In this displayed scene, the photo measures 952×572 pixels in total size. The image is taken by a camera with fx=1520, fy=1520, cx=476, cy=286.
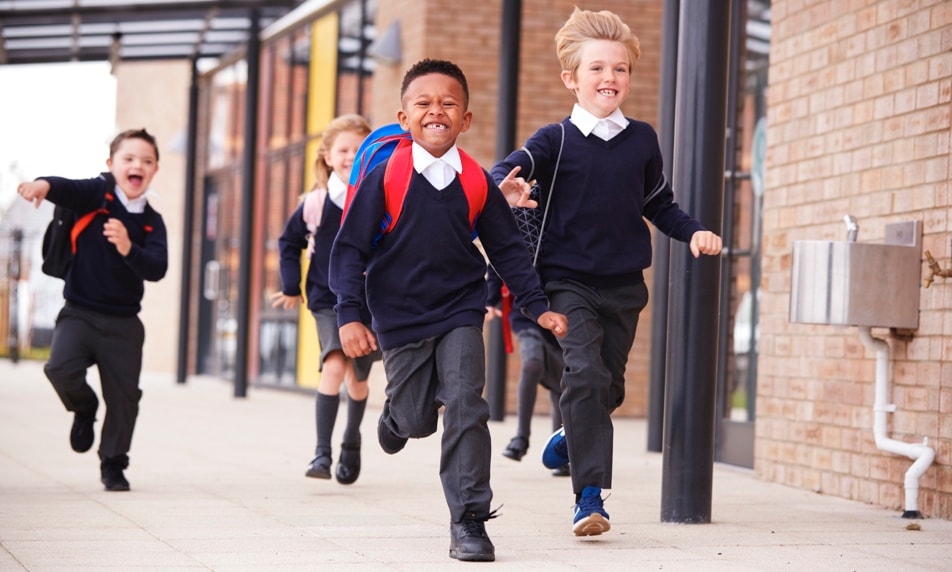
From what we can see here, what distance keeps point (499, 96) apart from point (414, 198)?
7.64 meters

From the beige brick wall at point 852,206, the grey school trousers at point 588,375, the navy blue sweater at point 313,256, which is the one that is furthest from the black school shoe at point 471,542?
the beige brick wall at point 852,206

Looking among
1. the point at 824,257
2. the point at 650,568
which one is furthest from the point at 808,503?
the point at 650,568

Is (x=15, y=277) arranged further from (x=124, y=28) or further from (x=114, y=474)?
(x=114, y=474)

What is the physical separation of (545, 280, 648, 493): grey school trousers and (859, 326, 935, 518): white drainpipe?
1.62 metres

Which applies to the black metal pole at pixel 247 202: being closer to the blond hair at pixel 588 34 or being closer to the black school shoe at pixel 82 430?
the black school shoe at pixel 82 430

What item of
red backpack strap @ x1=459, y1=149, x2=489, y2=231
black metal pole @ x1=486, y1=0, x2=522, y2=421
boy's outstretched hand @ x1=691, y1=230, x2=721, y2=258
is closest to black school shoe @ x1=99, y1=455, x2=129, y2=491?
red backpack strap @ x1=459, y1=149, x2=489, y2=231

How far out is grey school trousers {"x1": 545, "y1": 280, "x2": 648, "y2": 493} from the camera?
5.38m

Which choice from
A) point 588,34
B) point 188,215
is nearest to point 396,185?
point 588,34

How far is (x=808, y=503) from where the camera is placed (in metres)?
7.00

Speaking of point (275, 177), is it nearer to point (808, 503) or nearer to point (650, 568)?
point (808, 503)

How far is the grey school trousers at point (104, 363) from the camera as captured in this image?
685 cm

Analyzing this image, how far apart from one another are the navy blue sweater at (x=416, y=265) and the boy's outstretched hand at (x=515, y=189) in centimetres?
10

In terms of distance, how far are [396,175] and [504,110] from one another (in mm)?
7499

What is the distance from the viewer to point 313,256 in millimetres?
7422
